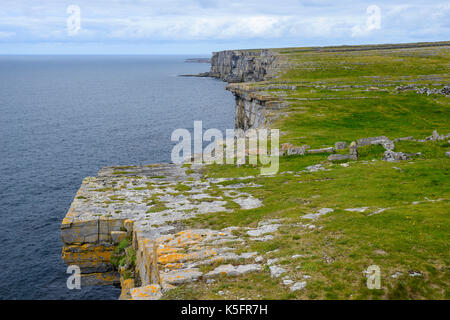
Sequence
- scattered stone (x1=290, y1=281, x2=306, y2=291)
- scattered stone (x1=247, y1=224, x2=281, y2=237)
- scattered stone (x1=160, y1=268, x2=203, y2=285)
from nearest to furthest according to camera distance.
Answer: scattered stone (x1=290, y1=281, x2=306, y2=291) → scattered stone (x1=160, y1=268, x2=203, y2=285) → scattered stone (x1=247, y1=224, x2=281, y2=237)

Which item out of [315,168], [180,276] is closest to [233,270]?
[180,276]

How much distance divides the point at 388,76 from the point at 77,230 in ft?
268

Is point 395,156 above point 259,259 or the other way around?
above

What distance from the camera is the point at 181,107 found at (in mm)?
148750

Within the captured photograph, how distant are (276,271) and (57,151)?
3102 inches

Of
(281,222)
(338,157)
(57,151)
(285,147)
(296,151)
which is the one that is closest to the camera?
(281,222)

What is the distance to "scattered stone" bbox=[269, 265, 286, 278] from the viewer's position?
51.7 feet

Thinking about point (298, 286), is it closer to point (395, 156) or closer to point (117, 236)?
point (117, 236)

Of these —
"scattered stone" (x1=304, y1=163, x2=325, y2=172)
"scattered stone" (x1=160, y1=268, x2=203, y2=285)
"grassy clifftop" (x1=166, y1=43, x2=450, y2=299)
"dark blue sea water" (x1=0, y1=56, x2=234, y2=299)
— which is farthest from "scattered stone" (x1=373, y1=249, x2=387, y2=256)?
"dark blue sea water" (x1=0, y1=56, x2=234, y2=299)

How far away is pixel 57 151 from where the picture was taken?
3319 inches

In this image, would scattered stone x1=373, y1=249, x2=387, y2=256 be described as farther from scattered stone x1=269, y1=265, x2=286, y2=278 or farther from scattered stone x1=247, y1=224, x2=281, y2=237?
scattered stone x1=247, y1=224, x2=281, y2=237

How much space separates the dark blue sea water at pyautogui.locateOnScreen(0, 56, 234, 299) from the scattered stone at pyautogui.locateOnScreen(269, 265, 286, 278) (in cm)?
2720

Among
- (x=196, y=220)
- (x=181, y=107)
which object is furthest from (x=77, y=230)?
(x=181, y=107)

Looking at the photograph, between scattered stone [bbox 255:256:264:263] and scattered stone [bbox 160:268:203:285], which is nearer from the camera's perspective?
scattered stone [bbox 160:268:203:285]
